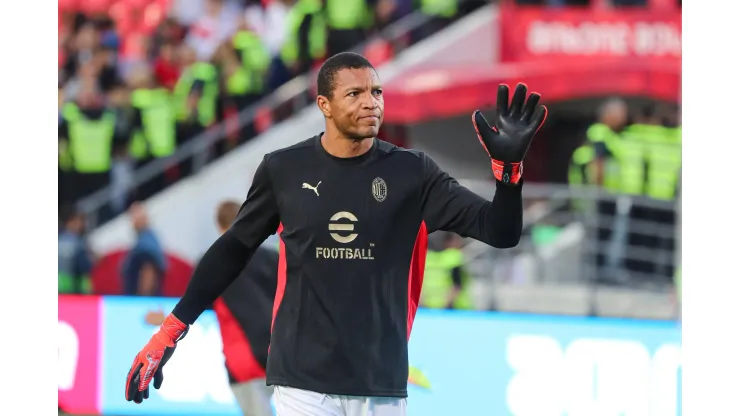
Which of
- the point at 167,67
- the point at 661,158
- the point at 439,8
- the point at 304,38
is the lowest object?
the point at 661,158

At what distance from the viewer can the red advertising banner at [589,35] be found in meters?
10.7

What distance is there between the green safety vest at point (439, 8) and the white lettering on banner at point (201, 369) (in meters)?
4.40

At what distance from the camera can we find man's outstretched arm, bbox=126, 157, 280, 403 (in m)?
3.97

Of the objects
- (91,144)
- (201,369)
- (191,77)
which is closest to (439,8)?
(191,77)

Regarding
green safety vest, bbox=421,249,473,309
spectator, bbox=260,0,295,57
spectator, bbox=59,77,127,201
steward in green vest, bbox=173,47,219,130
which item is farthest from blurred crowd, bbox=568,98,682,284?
spectator, bbox=59,77,127,201

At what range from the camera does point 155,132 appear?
39.1 feet

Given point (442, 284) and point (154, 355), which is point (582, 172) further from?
point (154, 355)

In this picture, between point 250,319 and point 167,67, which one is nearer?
point 250,319

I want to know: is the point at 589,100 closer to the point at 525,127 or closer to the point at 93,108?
the point at 93,108

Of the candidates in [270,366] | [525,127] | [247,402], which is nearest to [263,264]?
[247,402]

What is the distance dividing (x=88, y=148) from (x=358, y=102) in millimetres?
8470

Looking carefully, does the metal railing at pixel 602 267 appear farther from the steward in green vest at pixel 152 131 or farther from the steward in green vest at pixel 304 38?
the steward in green vest at pixel 152 131

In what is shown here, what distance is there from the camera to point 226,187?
37.8ft

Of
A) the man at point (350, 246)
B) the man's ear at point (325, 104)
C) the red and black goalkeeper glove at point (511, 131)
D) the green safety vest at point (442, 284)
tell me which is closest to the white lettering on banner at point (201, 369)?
the green safety vest at point (442, 284)
